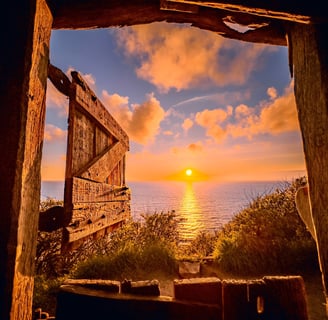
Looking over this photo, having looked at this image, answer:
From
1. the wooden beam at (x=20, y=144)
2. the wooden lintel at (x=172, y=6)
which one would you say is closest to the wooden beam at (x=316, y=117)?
the wooden lintel at (x=172, y=6)

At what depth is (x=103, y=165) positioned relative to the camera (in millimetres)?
2951

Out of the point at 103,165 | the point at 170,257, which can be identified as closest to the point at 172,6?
the point at 103,165

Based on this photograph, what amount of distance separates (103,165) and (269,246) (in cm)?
424

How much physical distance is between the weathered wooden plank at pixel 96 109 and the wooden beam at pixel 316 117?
2.05 metres

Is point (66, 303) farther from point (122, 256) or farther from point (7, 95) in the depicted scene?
point (122, 256)

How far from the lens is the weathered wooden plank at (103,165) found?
7.92ft

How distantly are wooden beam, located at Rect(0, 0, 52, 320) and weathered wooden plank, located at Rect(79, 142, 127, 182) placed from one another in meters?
1.00

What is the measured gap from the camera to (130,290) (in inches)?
55.9

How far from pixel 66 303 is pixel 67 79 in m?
2.07

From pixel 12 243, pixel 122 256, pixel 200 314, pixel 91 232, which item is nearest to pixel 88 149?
pixel 91 232

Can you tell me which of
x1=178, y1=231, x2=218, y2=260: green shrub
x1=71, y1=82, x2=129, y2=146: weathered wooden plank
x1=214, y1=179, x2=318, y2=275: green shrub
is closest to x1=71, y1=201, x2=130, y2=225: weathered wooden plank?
x1=71, y1=82, x2=129, y2=146: weathered wooden plank

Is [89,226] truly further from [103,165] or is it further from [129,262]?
[129,262]

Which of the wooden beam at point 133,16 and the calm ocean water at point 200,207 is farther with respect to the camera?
the calm ocean water at point 200,207

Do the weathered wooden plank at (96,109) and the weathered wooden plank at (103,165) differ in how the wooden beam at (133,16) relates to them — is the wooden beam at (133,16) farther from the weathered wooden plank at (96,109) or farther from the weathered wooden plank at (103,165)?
the weathered wooden plank at (103,165)
